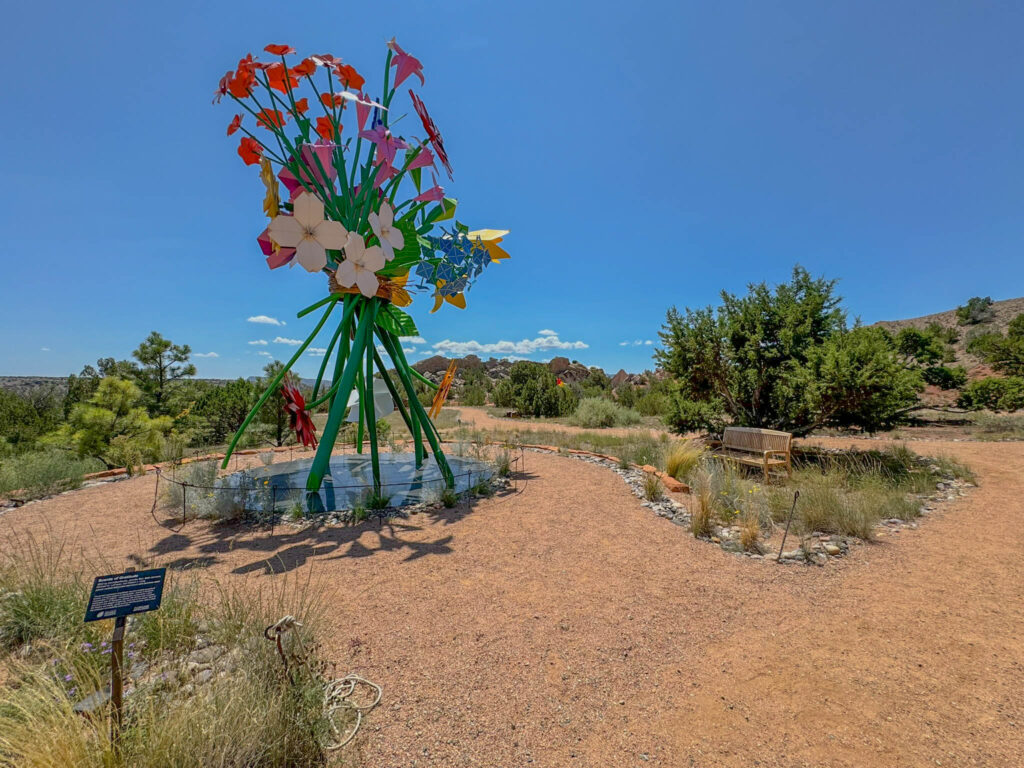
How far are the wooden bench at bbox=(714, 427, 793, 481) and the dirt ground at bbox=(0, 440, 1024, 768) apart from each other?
2.17 metres

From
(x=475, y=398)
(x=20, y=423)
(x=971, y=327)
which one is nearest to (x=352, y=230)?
(x=20, y=423)

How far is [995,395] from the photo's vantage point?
58.0 feet

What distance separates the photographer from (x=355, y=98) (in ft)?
18.7

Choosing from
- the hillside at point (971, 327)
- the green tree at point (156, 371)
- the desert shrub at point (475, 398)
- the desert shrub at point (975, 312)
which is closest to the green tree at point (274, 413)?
the green tree at point (156, 371)

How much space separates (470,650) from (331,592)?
1.55m

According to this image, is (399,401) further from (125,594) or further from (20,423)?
(20,423)

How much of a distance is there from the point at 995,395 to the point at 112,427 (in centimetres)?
3045

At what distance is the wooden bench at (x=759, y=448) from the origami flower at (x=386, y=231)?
23.1ft

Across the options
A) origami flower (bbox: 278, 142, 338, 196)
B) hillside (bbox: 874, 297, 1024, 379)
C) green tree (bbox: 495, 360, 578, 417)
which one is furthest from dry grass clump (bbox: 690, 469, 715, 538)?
hillside (bbox: 874, 297, 1024, 379)

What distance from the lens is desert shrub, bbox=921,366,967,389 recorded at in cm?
2012

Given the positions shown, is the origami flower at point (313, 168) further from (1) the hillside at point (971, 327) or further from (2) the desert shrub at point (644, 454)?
(1) the hillside at point (971, 327)

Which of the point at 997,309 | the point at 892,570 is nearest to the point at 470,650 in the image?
the point at 892,570

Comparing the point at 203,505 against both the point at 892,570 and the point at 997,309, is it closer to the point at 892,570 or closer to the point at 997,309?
the point at 892,570

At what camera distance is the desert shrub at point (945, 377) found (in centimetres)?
2012
